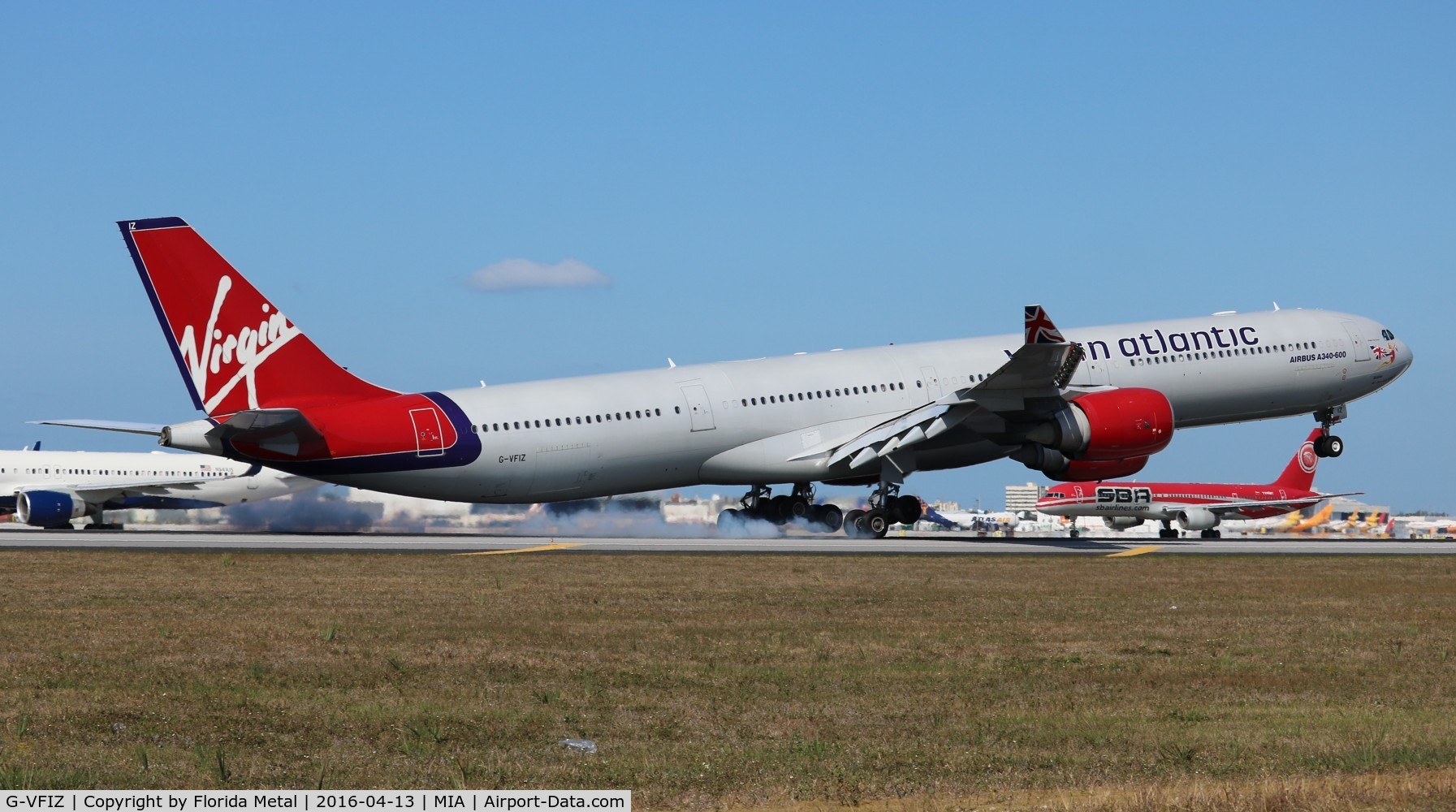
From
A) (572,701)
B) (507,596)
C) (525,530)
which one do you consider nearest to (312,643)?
(572,701)

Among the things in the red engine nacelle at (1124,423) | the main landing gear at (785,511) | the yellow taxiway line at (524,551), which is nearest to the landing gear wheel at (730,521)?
the main landing gear at (785,511)

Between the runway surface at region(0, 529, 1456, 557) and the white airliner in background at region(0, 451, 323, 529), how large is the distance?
28145 mm

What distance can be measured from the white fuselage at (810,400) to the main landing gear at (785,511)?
2.74m

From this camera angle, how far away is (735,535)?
47781mm

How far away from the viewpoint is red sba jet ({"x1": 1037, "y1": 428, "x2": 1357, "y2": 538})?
3524 inches

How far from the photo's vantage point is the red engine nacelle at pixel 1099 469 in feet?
143

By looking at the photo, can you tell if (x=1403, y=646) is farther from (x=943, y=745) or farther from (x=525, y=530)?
(x=525, y=530)

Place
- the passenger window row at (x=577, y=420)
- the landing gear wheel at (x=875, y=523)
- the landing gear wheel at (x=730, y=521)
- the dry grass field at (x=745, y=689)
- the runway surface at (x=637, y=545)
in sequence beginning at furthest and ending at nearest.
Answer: the landing gear wheel at (x=730, y=521) → the landing gear wheel at (x=875, y=523) → the passenger window row at (x=577, y=420) → the runway surface at (x=637, y=545) → the dry grass field at (x=745, y=689)

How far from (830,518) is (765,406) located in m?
5.41

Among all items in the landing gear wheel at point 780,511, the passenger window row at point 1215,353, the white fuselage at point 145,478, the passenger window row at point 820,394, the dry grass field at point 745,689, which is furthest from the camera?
the white fuselage at point 145,478

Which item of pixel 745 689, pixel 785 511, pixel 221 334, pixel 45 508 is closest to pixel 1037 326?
pixel 785 511

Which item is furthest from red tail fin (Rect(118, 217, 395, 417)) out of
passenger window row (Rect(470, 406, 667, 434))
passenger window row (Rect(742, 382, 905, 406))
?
passenger window row (Rect(742, 382, 905, 406))

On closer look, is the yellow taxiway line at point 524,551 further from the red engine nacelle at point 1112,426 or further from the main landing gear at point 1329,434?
the main landing gear at point 1329,434

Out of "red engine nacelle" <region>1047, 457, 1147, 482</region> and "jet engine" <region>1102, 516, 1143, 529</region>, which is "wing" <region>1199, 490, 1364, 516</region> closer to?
"jet engine" <region>1102, 516, 1143, 529</region>
